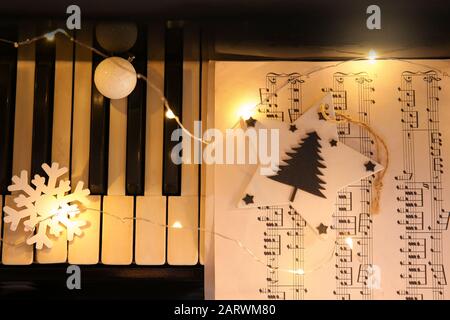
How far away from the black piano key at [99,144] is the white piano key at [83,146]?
2 cm

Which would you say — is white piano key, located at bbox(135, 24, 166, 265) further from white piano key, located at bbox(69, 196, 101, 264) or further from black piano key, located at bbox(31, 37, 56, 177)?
black piano key, located at bbox(31, 37, 56, 177)

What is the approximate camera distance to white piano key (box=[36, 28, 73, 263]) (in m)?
0.94

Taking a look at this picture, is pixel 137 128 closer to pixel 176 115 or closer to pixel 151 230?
pixel 176 115

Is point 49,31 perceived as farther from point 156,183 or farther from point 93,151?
point 156,183

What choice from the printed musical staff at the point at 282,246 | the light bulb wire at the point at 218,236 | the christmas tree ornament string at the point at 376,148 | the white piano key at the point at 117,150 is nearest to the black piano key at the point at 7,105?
the light bulb wire at the point at 218,236

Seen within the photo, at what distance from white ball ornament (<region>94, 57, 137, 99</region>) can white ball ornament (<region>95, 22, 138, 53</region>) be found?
0.04 metres

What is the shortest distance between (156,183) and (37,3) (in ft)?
1.46

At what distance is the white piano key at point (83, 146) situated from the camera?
37.1 inches

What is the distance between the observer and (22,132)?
0.95m

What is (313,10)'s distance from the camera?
95 centimetres

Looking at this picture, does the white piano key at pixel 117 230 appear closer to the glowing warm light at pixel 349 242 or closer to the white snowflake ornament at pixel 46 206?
the white snowflake ornament at pixel 46 206

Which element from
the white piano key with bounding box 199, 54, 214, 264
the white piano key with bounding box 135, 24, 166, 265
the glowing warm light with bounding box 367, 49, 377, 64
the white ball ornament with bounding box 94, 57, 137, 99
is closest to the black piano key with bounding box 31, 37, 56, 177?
the white ball ornament with bounding box 94, 57, 137, 99
